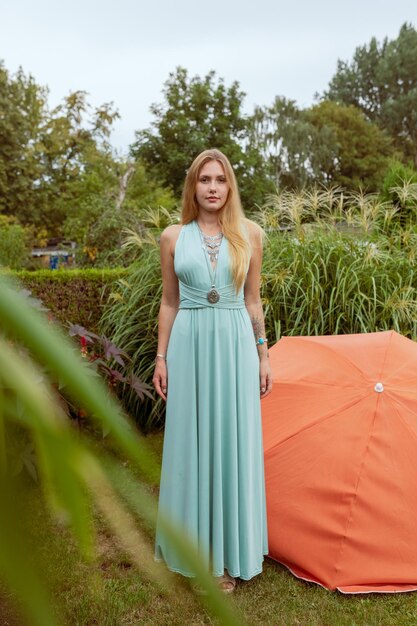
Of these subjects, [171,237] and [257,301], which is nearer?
[171,237]

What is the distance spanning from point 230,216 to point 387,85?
43131 mm

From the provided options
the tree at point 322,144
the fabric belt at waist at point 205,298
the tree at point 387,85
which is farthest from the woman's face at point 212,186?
the tree at point 387,85

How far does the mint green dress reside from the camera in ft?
9.30

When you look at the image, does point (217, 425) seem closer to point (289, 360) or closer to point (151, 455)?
point (289, 360)

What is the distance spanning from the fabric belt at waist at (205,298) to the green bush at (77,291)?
2.92m

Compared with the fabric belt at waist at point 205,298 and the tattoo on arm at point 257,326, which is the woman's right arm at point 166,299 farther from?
the tattoo on arm at point 257,326

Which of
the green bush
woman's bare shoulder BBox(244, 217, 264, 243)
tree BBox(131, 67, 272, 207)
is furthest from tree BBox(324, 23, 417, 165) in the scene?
woman's bare shoulder BBox(244, 217, 264, 243)

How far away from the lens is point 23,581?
24 centimetres

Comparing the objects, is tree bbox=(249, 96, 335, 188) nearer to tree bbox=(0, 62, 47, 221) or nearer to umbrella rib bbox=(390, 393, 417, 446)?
tree bbox=(0, 62, 47, 221)

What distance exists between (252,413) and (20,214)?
979 inches

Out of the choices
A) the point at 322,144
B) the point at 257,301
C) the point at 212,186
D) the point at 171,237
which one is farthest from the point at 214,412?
the point at 322,144

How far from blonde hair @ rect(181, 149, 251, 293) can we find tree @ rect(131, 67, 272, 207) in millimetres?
23203

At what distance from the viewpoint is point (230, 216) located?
2.93 m

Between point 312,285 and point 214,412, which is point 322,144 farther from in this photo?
point 214,412
